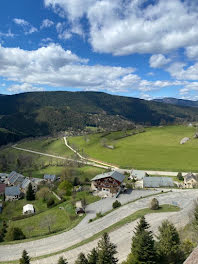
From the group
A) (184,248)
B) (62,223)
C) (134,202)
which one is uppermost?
(184,248)

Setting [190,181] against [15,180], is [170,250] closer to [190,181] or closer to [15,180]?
[190,181]

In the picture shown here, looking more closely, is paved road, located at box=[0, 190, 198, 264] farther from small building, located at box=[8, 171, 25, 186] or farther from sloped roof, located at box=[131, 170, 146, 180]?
small building, located at box=[8, 171, 25, 186]

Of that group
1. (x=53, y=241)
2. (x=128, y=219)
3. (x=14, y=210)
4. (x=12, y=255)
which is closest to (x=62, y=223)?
(x=53, y=241)

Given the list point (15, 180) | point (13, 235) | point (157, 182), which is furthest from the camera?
point (15, 180)

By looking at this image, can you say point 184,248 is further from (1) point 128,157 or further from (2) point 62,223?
(1) point 128,157

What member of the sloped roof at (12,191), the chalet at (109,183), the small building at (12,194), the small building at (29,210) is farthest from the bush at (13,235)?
the sloped roof at (12,191)

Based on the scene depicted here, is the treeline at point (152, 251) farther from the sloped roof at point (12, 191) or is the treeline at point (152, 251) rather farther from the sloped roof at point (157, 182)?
the sloped roof at point (12, 191)

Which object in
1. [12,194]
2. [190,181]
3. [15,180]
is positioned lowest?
[15,180]

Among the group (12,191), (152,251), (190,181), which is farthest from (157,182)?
(12,191)
